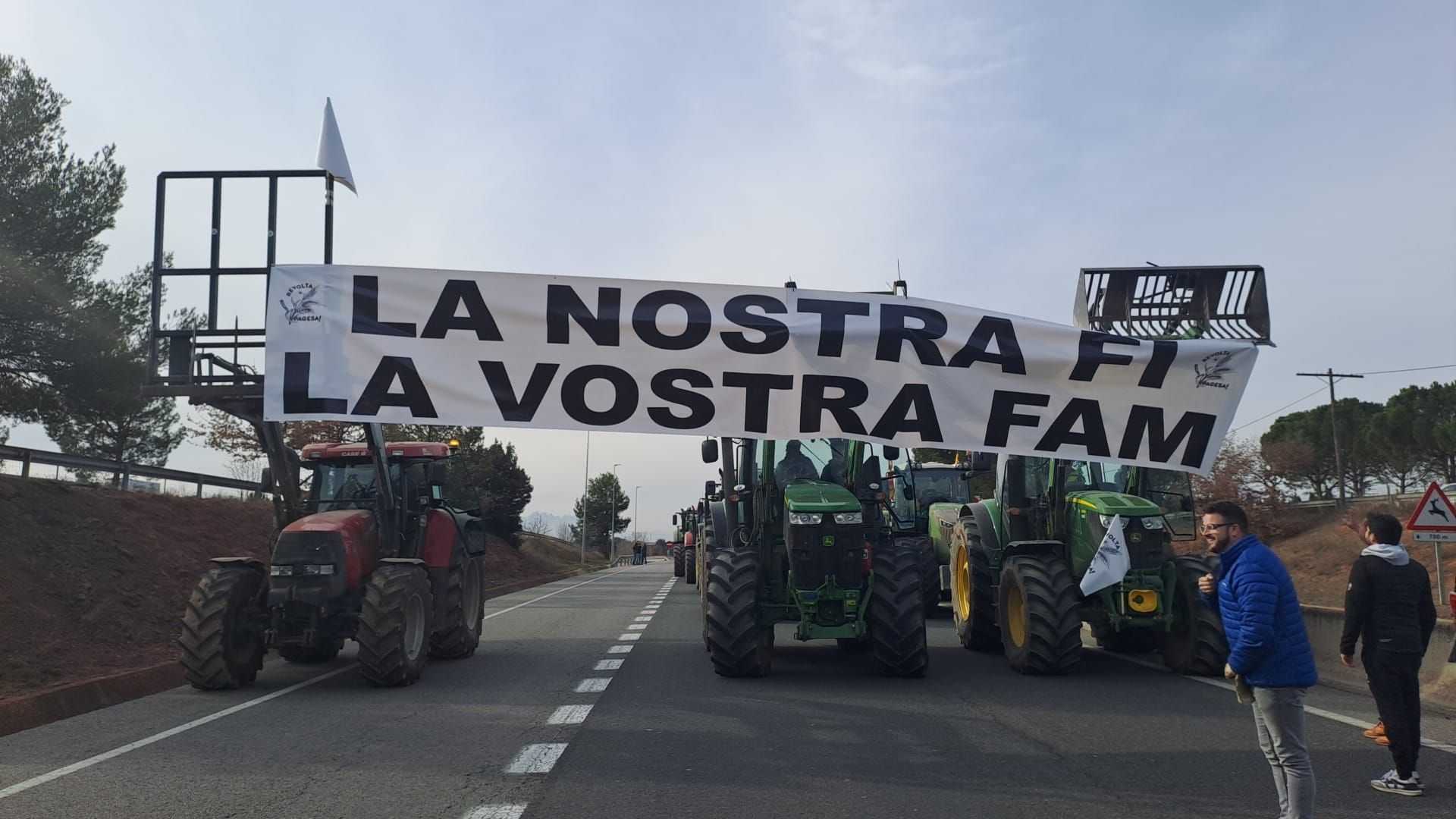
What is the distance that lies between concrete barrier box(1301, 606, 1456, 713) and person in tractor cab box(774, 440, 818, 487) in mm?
5299

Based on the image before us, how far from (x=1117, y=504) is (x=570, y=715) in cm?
614

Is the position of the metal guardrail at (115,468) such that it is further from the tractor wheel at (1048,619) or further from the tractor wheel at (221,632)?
the tractor wheel at (1048,619)

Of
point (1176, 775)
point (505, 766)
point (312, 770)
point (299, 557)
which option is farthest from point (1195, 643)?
point (299, 557)

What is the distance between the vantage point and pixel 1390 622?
22.2 feet

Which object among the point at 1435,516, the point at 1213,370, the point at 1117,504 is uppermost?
the point at 1213,370

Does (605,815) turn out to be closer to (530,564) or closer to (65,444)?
(65,444)

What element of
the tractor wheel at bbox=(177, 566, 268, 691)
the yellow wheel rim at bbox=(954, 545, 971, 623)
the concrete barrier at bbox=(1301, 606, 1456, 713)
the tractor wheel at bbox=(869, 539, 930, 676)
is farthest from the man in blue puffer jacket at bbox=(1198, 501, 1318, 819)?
the tractor wheel at bbox=(177, 566, 268, 691)

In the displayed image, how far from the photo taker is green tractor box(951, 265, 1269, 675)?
11.1m

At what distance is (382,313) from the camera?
360 inches

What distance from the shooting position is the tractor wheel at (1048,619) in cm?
1107

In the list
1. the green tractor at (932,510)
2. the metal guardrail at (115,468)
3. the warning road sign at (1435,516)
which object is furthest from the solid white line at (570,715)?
the metal guardrail at (115,468)

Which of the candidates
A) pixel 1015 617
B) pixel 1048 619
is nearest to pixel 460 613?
pixel 1015 617

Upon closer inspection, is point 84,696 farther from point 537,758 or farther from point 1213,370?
point 1213,370

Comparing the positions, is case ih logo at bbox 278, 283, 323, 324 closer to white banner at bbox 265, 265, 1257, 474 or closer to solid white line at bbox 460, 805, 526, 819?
white banner at bbox 265, 265, 1257, 474
